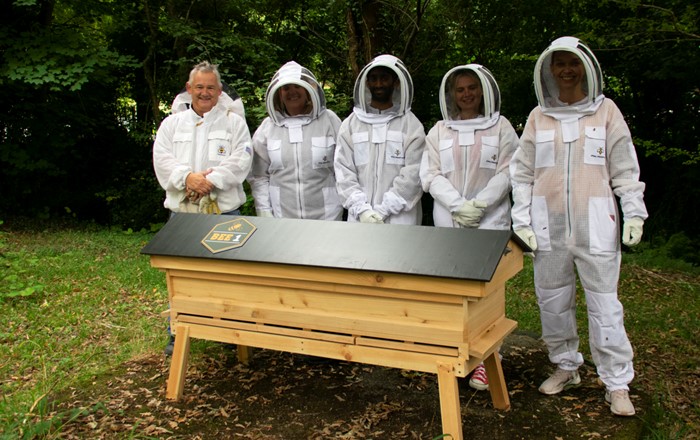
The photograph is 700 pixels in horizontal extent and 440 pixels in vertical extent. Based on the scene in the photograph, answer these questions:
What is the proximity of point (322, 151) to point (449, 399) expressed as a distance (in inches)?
76.4

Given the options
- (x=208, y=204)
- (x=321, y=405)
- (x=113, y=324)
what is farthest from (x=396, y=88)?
(x=113, y=324)

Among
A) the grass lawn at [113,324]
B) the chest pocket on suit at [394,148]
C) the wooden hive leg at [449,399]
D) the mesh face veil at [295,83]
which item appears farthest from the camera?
the mesh face veil at [295,83]

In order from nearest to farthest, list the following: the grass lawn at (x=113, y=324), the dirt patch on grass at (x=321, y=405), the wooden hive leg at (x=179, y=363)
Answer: the dirt patch on grass at (x=321, y=405) < the wooden hive leg at (x=179, y=363) < the grass lawn at (x=113, y=324)

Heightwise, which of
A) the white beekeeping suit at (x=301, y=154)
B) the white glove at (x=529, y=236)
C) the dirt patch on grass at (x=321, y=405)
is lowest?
the dirt patch on grass at (x=321, y=405)

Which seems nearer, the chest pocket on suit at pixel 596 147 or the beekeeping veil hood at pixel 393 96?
the chest pocket on suit at pixel 596 147

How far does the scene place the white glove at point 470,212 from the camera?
11.3 feet

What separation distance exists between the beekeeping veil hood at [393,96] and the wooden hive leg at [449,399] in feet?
5.68

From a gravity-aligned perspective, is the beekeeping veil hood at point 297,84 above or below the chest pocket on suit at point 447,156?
above

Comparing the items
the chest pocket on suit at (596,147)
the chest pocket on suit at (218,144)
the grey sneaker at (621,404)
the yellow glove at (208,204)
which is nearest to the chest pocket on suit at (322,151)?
the chest pocket on suit at (218,144)

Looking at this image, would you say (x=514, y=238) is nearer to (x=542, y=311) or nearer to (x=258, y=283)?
(x=542, y=311)

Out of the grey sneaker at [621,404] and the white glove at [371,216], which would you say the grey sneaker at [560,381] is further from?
the white glove at [371,216]

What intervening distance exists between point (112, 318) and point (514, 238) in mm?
3738

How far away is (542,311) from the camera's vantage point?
3.41 metres

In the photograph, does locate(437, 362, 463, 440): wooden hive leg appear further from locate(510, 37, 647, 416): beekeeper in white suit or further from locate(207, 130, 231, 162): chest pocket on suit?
locate(207, 130, 231, 162): chest pocket on suit
